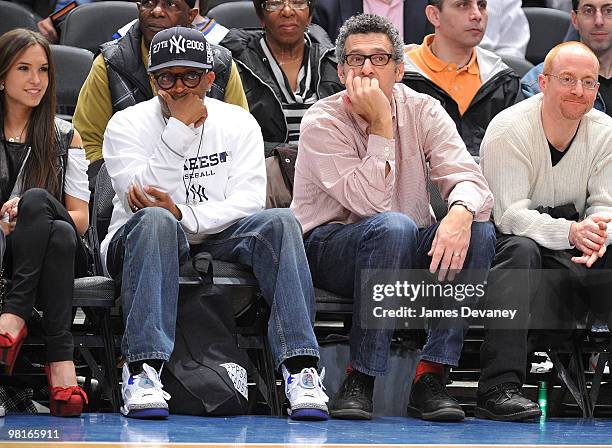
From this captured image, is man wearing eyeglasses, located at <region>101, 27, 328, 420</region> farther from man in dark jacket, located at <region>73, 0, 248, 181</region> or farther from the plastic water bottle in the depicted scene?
the plastic water bottle

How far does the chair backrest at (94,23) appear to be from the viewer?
5.86m

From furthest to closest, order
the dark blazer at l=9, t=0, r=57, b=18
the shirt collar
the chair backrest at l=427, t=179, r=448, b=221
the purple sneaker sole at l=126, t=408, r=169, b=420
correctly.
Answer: the dark blazer at l=9, t=0, r=57, b=18
the shirt collar
the chair backrest at l=427, t=179, r=448, b=221
the purple sneaker sole at l=126, t=408, r=169, b=420

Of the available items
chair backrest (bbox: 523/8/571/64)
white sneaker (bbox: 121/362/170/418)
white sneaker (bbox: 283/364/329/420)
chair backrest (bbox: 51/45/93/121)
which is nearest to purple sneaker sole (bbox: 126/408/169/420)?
white sneaker (bbox: 121/362/170/418)

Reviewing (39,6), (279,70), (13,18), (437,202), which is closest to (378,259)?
(437,202)

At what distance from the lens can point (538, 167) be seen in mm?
4285

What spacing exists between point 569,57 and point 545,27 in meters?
2.31

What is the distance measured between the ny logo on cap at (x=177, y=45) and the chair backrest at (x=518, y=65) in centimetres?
224

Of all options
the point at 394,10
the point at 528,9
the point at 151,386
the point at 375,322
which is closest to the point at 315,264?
the point at 375,322

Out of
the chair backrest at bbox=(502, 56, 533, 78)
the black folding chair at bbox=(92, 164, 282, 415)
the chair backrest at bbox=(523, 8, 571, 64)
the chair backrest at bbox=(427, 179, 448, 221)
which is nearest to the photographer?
the black folding chair at bbox=(92, 164, 282, 415)

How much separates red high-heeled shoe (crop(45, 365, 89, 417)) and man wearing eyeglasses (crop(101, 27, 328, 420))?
0.13 meters

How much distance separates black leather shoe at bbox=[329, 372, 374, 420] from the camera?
371 cm

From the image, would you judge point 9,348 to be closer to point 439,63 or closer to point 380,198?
point 380,198

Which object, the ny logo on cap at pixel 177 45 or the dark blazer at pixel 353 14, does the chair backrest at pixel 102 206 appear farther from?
the dark blazer at pixel 353 14

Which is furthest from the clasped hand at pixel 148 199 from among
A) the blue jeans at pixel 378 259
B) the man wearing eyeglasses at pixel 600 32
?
the man wearing eyeglasses at pixel 600 32
